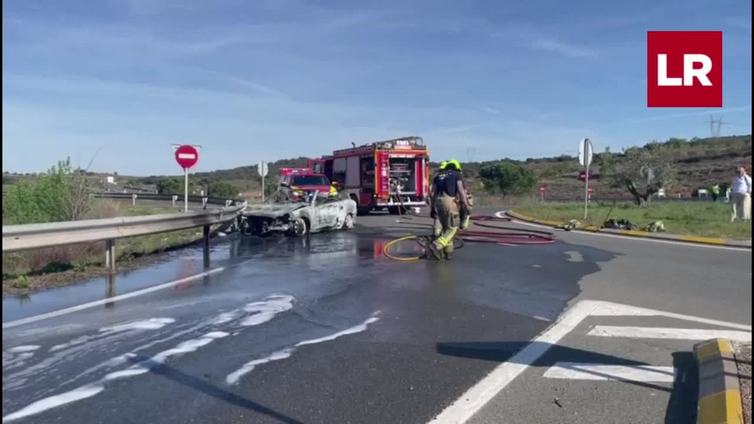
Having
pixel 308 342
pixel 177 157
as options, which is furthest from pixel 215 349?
pixel 177 157

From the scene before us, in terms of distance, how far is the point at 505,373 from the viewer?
508 centimetres

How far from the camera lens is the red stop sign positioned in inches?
692

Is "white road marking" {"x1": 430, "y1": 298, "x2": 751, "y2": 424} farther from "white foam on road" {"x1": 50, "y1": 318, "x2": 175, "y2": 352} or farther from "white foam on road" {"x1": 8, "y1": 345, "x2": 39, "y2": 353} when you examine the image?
"white foam on road" {"x1": 8, "y1": 345, "x2": 39, "y2": 353}

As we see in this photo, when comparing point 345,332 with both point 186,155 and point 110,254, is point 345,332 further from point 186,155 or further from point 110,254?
point 186,155

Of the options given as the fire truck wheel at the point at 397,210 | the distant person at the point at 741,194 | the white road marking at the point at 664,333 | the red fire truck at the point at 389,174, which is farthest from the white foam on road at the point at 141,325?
the fire truck wheel at the point at 397,210

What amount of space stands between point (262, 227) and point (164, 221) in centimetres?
374

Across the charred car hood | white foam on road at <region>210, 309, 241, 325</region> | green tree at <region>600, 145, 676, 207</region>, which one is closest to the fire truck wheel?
the charred car hood

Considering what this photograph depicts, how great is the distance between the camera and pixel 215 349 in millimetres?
5590

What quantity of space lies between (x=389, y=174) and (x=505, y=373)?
2078 centimetres

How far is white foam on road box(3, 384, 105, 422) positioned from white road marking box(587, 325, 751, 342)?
4.45 meters

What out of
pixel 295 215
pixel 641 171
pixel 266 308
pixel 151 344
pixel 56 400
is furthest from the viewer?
pixel 641 171

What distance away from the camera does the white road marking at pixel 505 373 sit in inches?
167

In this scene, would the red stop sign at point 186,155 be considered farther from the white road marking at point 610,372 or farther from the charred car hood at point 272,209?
the white road marking at point 610,372

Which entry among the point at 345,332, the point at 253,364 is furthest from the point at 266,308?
the point at 253,364
